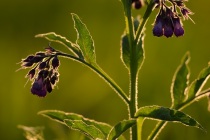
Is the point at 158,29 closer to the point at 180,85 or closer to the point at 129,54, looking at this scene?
the point at 129,54

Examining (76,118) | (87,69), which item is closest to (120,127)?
(76,118)

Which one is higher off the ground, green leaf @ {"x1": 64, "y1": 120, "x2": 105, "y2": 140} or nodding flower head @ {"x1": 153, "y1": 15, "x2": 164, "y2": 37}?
nodding flower head @ {"x1": 153, "y1": 15, "x2": 164, "y2": 37}

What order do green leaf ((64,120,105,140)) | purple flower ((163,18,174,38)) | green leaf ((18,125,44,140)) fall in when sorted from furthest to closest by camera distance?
green leaf ((18,125,44,140)) → purple flower ((163,18,174,38)) → green leaf ((64,120,105,140))

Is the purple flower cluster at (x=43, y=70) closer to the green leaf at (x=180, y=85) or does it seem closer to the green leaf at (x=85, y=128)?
the green leaf at (x=85, y=128)

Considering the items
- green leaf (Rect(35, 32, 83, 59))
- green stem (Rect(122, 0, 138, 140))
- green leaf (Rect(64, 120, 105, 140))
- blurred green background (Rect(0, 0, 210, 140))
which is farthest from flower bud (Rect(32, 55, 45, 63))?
blurred green background (Rect(0, 0, 210, 140))

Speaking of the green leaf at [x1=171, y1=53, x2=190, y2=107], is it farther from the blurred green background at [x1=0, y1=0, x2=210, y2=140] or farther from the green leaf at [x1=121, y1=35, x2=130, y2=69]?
the blurred green background at [x1=0, y1=0, x2=210, y2=140]

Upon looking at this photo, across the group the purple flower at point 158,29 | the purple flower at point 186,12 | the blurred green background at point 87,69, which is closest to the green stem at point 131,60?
the purple flower at point 158,29
